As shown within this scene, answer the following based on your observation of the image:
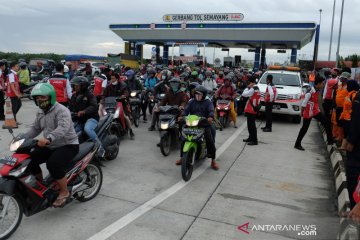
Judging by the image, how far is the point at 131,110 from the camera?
10.3 meters

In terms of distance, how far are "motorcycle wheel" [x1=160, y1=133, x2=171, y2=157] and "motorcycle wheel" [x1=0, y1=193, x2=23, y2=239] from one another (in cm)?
388

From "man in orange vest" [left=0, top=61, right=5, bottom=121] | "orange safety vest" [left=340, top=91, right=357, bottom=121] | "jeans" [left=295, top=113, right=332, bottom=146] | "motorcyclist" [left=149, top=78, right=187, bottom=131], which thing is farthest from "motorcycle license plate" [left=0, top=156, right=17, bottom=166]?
"man in orange vest" [left=0, top=61, right=5, bottom=121]

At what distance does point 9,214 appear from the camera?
3.88 meters

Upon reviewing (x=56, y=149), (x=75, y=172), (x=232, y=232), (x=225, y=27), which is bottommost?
(x=232, y=232)

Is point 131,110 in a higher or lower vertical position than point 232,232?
higher

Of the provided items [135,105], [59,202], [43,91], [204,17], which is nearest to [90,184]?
[59,202]

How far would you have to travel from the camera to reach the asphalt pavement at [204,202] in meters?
4.26

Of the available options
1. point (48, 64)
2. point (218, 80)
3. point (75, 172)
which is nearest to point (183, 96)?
point (75, 172)

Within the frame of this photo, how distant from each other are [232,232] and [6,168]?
9.05ft

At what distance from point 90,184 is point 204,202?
172 centimetres

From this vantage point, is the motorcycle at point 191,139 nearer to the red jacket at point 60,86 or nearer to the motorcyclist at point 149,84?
the red jacket at point 60,86

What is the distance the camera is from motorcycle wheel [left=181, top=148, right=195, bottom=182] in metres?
5.91

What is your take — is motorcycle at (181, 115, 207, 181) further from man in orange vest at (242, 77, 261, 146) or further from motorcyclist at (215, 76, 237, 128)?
motorcyclist at (215, 76, 237, 128)

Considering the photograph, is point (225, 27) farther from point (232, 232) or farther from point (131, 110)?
point (232, 232)
